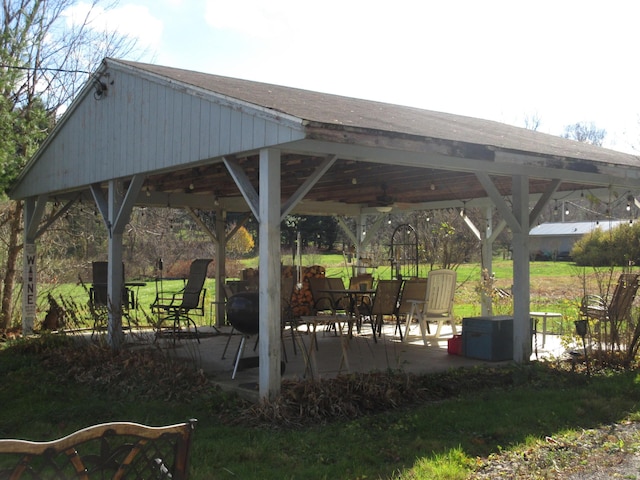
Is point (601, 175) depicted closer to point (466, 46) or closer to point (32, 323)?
point (466, 46)

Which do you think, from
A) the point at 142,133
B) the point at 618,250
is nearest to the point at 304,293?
the point at 142,133

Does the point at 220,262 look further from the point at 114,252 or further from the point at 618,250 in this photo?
the point at 618,250

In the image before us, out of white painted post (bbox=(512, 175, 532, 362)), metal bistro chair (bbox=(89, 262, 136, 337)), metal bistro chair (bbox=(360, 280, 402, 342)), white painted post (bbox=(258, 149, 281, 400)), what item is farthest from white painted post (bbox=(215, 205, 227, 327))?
white painted post (bbox=(258, 149, 281, 400))

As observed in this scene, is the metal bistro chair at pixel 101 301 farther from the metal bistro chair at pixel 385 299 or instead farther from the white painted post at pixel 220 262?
the metal bistro chair at pixel 385 299

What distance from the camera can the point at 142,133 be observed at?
758 cm

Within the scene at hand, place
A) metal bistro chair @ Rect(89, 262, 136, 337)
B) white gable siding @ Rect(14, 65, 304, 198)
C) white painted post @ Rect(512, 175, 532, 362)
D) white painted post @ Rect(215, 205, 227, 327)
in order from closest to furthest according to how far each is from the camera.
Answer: white gable siding @ Rect(14, 65, 304, 198)
white painted post @ Rect(512, 175, 532, 362)
metal bistro chair @ Rect(89, 262, 136, 337)
white painted post @ Rect(215, 205, 227, 327)

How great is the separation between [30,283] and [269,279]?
6.33m

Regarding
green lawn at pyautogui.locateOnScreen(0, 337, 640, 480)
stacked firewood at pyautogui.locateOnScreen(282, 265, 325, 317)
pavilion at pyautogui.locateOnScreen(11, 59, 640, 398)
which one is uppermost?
pavilion at pyautogui.locateOnScreen(11, 59, 640, 398)

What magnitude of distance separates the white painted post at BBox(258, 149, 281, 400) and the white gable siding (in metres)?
0.34

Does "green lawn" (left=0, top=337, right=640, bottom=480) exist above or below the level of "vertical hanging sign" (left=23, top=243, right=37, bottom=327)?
below

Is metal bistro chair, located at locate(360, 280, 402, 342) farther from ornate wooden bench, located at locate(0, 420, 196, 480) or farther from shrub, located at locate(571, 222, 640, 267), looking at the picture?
ornate wooden bench, located at locate(0, 420, 196, 480)

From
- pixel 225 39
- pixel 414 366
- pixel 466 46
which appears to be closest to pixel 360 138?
pixel 414 366

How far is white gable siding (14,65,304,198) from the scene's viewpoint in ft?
18.9

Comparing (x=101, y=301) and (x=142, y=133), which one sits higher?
(x=142, y=133)
